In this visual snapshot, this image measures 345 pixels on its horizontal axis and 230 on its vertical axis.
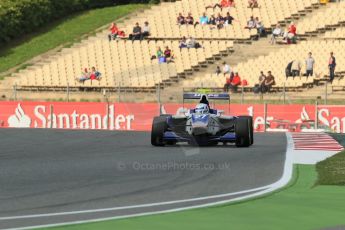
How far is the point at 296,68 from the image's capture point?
35.5m

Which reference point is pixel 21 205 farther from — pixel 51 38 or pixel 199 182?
pixel 51 38

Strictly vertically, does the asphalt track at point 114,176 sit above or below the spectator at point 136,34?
below

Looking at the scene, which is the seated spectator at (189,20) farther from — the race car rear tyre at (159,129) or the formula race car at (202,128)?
the race car rear tyre at (159,129)

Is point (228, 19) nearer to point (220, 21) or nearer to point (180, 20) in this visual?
point (220, 21)

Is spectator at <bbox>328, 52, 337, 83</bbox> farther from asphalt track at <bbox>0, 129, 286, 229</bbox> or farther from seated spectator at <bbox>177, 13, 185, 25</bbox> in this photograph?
asphalt track at <bbox>0, 129, 286, 229</bbox>

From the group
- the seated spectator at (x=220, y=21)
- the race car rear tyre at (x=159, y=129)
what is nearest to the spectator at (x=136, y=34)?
the seated spectator at (x=220, y=21)

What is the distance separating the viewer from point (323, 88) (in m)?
34.7

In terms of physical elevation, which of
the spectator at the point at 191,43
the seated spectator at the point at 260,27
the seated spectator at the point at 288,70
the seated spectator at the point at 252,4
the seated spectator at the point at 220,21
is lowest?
the seated spectator at the point at 288,70

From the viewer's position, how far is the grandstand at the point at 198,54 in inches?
1459

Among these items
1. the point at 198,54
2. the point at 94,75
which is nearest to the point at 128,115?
the point at 94,75

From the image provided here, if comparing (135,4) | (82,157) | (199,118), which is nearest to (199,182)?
(82,157)

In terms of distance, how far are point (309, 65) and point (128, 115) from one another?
743cm

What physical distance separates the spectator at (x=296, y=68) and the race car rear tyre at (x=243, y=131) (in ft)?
49.4

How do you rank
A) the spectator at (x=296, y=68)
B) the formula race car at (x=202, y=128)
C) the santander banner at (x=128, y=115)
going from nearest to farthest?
1. the formula race car at (x=202, y=128)
2. the santander banner at (x=128, y=115)
3. the spectator at (x=296, y=68)
